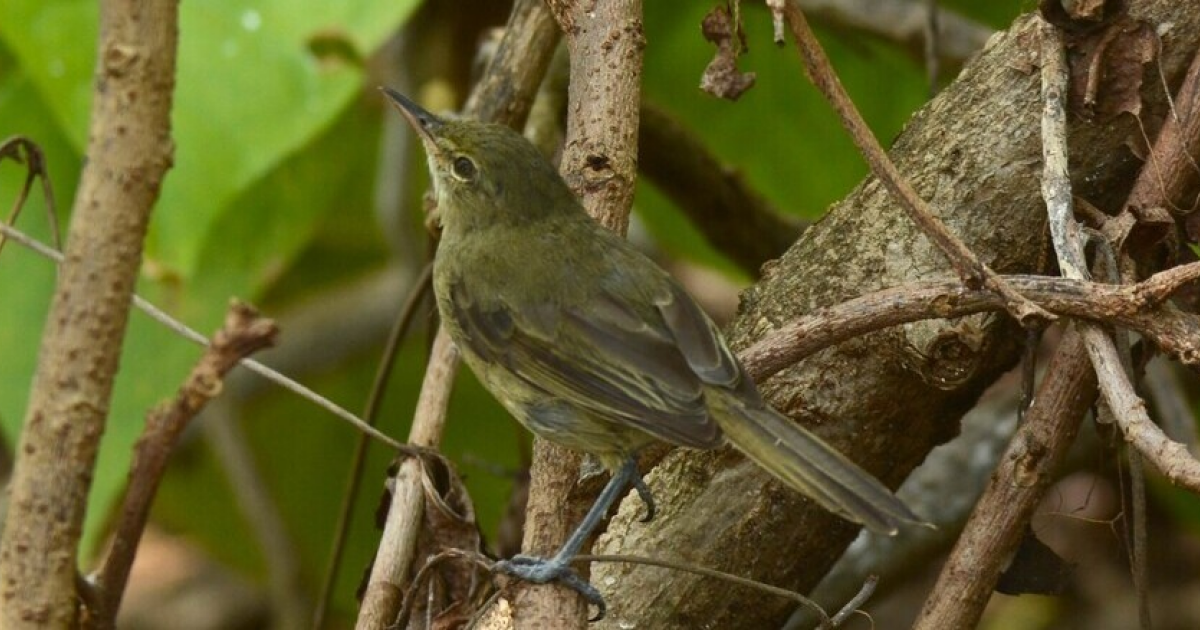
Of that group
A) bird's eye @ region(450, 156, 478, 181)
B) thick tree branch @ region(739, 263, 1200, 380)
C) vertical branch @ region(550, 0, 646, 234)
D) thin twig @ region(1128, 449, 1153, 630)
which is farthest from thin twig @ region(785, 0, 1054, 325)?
bird's eye @ region(450, 156, 478, 181)

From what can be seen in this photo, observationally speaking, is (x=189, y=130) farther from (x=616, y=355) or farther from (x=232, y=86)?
(x=616, y=355)

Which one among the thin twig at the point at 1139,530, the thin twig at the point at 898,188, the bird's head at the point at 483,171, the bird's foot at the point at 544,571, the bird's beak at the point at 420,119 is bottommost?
the bird's foot at the point at 544,571

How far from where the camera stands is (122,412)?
371 cm

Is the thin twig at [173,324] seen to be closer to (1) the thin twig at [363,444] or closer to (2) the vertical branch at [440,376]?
(2) the vertical branch at [440,376]

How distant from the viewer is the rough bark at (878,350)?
2.68m

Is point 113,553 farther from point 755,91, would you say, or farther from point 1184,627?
point 1184,627

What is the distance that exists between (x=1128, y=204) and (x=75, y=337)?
5.55 ft

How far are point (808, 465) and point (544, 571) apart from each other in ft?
1.37

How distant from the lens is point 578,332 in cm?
288

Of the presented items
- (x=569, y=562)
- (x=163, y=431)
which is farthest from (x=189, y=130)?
(x=163, y=431)

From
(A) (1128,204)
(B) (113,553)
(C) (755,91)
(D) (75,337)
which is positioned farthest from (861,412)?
(C) (755,91)

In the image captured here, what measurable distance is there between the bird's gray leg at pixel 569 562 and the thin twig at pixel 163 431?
59cm

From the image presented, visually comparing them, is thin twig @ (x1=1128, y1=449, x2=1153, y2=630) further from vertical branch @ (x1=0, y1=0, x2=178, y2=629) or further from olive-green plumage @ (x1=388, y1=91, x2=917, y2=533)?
vertical branch @ (x1=0, y1=0, x2=178, y2=629)

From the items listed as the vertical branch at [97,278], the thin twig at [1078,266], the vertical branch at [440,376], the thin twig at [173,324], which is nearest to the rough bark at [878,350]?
the thin twig at [1078,266]
